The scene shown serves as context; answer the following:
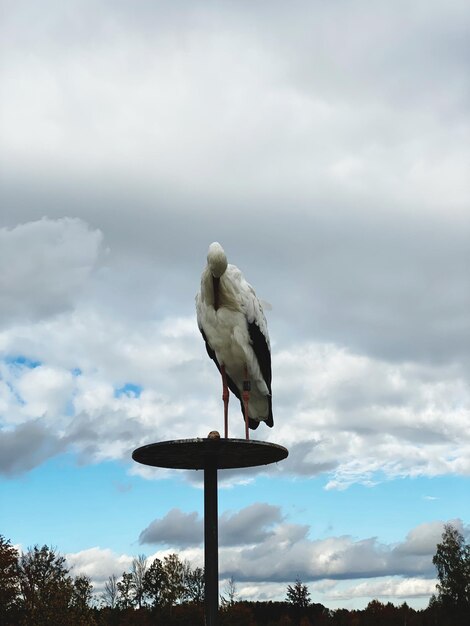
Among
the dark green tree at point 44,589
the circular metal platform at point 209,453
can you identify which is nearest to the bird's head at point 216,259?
the circular metal platform at point 209,453

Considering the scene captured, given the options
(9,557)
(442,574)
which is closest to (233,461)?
(9,557)

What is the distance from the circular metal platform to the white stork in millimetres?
1941

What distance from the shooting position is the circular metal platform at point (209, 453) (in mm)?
9938

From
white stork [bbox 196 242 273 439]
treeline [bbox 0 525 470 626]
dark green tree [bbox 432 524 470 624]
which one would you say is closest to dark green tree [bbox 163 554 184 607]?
treeline [bbox 0 525 470 626]

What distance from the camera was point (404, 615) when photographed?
244 feet

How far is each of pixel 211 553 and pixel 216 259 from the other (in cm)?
417

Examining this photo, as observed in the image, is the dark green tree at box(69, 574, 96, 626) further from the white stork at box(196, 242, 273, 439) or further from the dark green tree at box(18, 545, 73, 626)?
the white stork at box(196, 242, 273, 439)

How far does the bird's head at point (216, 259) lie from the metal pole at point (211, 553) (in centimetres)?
296

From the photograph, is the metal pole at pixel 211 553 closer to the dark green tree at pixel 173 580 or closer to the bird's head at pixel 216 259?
the bird's head at pixel 216 259

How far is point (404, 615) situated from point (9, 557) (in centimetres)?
3946

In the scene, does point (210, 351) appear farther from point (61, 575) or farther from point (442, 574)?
point (442, 574)

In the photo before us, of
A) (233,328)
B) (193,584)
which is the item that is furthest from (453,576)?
(233,328)

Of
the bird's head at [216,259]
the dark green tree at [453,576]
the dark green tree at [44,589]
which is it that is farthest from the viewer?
the dark green tree at [453,576]

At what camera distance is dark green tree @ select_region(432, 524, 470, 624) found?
64000 mm
